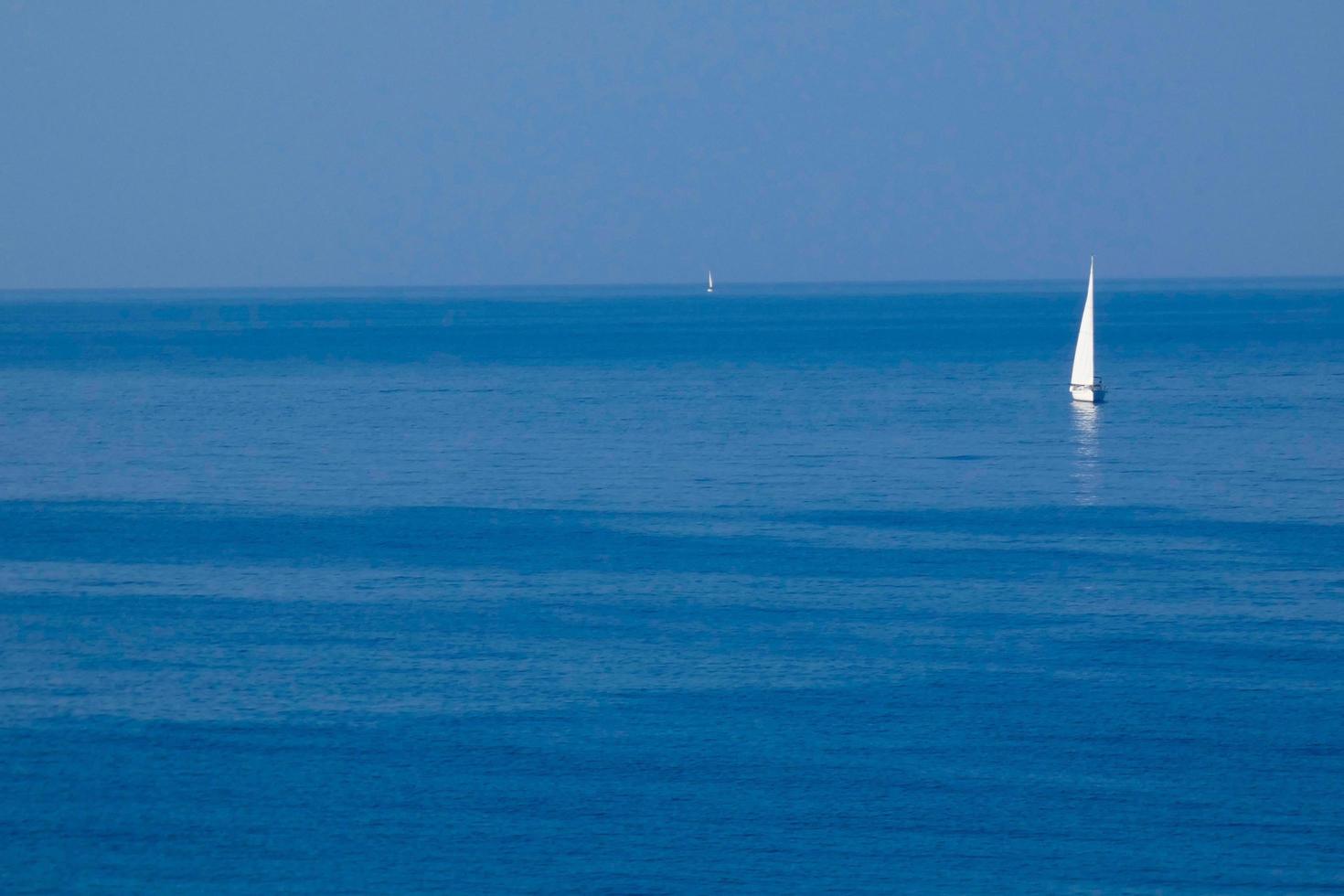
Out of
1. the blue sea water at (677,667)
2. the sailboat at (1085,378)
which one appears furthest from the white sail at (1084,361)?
the blue sea water at (677,667)

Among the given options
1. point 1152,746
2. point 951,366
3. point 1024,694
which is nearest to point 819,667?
point 1024,694

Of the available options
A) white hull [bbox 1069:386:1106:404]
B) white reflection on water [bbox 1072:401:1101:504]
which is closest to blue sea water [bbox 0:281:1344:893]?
white reflection on water [bbox 1072:401:1101:504]

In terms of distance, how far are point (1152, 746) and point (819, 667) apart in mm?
8806

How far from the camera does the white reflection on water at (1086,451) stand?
6800cm

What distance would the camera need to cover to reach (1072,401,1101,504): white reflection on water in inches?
2677

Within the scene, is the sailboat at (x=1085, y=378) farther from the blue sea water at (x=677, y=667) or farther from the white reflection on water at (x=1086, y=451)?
the blue sea water at (x=677, y=667)

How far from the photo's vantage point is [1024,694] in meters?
38.6

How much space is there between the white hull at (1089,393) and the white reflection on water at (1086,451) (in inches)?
22.3

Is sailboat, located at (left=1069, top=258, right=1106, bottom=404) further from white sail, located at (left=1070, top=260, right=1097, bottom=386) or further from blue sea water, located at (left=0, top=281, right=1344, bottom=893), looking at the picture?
blue sea water, located at (left=0, top=281, right=1344, bottom=893)

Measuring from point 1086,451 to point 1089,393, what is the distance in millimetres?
21207

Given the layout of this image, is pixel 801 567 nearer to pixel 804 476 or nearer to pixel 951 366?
pixel 804 476

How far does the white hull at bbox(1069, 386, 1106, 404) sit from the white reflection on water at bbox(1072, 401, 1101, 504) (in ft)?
1.86

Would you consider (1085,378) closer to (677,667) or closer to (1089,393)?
(1089,393)

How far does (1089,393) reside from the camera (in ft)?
332
